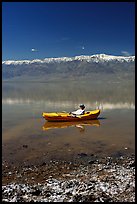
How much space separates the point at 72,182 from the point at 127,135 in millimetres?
7175

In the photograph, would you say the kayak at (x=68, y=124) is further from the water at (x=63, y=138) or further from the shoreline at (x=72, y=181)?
the shoreline at (x=72, y=181)

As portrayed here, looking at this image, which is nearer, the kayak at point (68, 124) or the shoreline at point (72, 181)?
the shoreline at point (72, 181)

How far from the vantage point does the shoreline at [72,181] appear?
6852 millimetres

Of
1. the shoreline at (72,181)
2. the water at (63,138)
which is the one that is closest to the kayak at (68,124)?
the water at (63,138)

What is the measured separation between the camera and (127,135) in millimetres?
14352

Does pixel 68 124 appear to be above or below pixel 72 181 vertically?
above

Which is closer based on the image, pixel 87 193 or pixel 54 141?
pixel 87 193

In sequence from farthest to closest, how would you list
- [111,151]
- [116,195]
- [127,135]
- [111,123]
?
[111,123] → [127,135] → [111,151] → [116,195]

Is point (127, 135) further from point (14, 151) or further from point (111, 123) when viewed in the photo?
point (14, 151)

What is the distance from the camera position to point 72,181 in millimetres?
7793

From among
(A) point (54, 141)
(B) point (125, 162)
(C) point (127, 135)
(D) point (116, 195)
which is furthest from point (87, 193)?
(C) point (127, 135)

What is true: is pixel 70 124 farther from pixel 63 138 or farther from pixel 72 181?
pixel 72 181

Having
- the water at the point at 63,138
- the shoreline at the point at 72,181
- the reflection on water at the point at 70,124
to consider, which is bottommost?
the shoreline at the point at 72,181

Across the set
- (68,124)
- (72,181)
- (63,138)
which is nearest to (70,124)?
(68,124)
